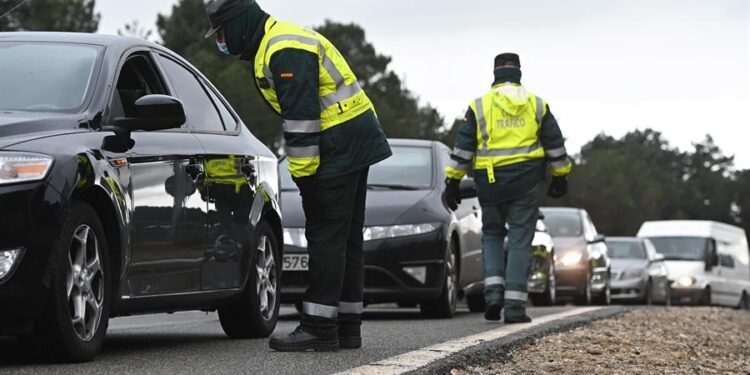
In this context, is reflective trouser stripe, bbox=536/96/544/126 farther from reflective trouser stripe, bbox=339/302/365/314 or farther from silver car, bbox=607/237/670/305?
Answer: silver car, bbox=607/237/670/305

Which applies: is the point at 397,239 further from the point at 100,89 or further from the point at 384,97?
the point at 384,97

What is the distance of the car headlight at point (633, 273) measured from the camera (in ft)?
101

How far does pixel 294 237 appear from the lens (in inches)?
505

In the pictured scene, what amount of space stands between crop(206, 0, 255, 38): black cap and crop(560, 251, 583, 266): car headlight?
17.2 meters

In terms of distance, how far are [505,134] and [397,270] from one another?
1616 mm

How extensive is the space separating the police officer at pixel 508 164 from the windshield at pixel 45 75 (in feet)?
15.9

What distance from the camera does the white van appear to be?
3644 cm

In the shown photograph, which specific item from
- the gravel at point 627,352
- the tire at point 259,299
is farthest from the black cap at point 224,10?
the gravel at point 627,352

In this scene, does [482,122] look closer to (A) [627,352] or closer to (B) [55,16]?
(A) [627,352]

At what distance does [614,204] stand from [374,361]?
444 feet

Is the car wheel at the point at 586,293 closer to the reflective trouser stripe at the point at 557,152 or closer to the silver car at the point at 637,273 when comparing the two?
the silver car at the point at 637,273

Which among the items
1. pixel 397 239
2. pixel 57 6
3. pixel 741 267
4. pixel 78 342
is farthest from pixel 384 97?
pixel 78 342

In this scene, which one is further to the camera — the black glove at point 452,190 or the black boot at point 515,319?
the black glove at point 452,190

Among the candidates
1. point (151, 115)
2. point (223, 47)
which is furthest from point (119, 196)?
point (223, 47)
